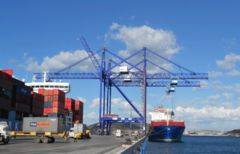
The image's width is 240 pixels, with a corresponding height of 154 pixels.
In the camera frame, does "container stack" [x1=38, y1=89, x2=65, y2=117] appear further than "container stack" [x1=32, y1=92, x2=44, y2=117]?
Yes

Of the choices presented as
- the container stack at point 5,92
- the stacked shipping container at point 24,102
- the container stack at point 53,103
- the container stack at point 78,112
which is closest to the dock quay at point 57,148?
the container stack at point 5,92

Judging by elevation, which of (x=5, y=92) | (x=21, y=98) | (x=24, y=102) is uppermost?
(x=5, y=92)

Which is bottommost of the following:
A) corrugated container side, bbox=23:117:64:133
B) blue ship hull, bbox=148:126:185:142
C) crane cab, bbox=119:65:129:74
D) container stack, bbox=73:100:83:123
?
blue ship hull, bbox=148:126:185:142

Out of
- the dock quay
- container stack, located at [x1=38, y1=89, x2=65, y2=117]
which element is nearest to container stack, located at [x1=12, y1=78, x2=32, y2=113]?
container stack, located at [x1=38, y1=89, x2=65, y2=117]

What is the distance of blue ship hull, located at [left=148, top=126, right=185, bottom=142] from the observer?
105 meters

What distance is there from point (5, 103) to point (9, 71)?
53.1 ft

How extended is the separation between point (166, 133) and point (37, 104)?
38.7 m

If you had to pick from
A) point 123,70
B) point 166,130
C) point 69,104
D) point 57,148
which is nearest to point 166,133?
point 166,130

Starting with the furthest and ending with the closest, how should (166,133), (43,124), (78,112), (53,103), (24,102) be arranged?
(78,112), (53,103), (24,102), (166,133), (43,124)

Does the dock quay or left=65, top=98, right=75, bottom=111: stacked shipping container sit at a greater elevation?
left=65, top=98, right=75, bottom=111: stacked shipping container

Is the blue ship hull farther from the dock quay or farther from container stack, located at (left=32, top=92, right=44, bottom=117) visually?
the dock quay

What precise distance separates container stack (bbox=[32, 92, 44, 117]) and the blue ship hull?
33.5 m

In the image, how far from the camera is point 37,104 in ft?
385

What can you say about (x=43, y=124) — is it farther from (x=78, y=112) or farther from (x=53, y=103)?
(x=78, y=112)
